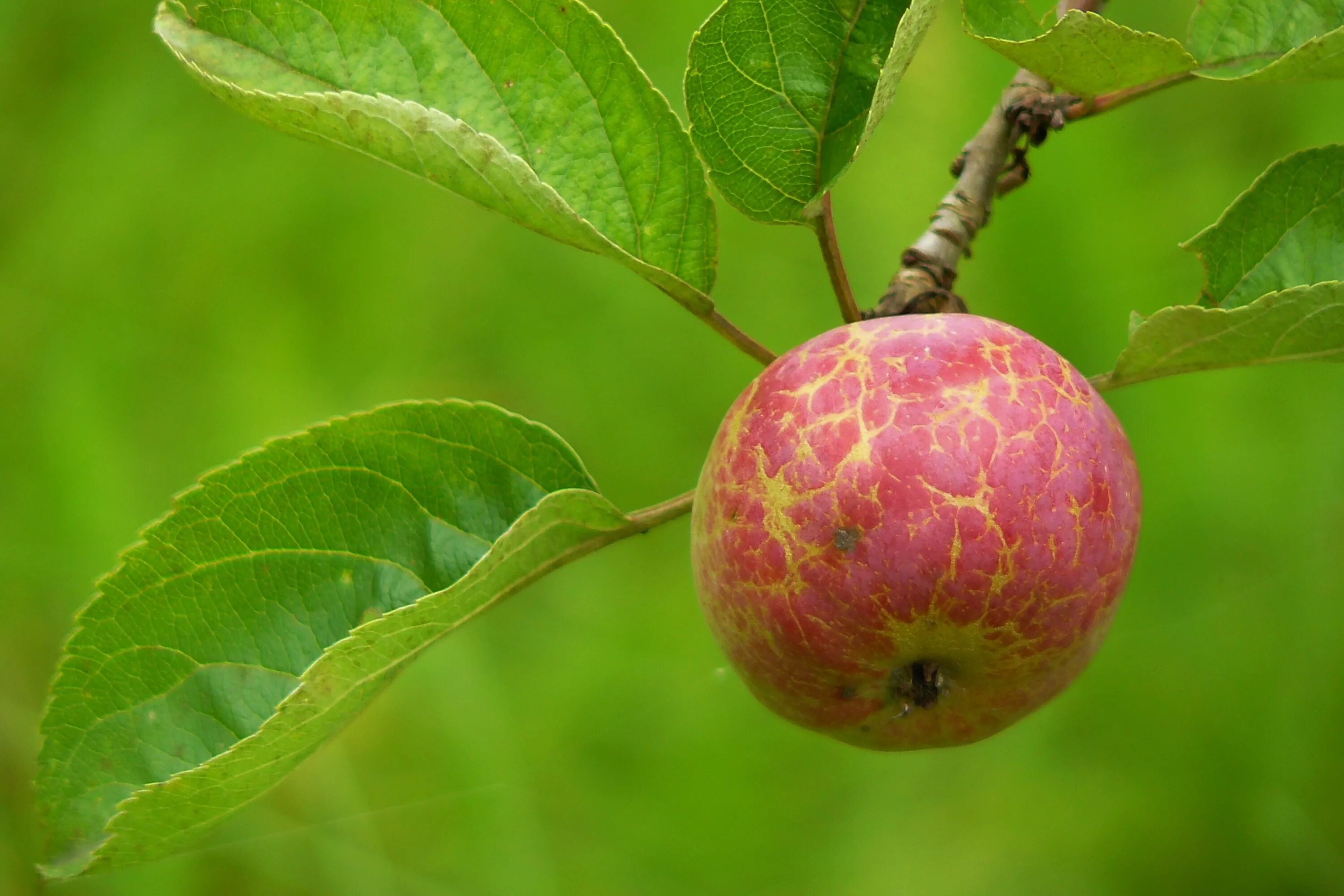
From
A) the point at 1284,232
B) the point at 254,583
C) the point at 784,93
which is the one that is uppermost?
the point at 784,93

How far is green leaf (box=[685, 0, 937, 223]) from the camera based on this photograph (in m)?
0.83

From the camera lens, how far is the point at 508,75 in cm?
85

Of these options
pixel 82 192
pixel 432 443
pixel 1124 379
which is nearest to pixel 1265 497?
pixel 1124 379

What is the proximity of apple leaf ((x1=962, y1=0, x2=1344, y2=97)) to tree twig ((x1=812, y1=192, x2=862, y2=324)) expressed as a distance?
0.16m

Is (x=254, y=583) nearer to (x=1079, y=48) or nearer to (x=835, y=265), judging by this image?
(x=835, y=265)

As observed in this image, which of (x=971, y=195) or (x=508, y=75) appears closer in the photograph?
(x=508, y=75)

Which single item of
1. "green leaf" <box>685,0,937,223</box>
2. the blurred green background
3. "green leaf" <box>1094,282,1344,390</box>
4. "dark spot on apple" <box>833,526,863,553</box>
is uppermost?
"green leaf" <box>685,0,937,223</box>

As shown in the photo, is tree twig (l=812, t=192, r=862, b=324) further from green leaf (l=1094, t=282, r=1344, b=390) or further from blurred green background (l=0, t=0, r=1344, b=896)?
blurred green background (l=0, t=0, r=1344, b=896)

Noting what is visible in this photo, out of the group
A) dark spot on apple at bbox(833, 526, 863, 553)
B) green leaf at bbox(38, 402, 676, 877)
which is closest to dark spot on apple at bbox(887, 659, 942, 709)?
dark spot on apple at bbox(833, 526, 863, 553)

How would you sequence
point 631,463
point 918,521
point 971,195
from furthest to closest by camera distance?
point 631,463, point 971,195, point 918,521

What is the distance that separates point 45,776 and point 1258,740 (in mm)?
1559

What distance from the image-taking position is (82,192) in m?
2.21

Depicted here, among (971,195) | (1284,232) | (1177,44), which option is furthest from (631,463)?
(1177,44)

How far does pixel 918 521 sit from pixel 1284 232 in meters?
0.43
